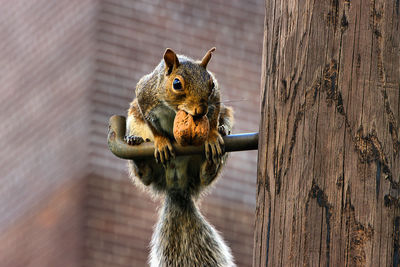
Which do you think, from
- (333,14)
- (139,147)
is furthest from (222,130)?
(333,14)

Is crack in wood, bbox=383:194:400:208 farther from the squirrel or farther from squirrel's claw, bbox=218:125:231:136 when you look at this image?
squirrel's claw, bbox=218:125:231:136

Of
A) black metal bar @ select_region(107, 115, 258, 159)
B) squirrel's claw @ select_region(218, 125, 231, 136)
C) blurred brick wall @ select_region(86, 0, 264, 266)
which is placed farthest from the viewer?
blurred brick wall @ select_region(86, 0, 264, 266)

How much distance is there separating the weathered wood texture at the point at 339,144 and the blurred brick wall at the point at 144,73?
136 inches

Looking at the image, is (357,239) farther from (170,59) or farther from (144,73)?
(144,73)

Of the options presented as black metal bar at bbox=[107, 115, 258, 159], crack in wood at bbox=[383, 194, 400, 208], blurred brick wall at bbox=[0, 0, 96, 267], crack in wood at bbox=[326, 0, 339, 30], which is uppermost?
blurred brick wall at bbox=[0, 0, 96, 267]

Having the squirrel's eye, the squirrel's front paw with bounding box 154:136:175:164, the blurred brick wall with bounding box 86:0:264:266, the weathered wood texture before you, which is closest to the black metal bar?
the squirrel's front paw with bounding box 154:136:175:164

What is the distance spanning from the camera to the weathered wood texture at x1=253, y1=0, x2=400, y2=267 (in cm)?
170

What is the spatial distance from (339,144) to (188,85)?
0.73 metres

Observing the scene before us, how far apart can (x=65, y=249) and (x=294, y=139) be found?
3681mm

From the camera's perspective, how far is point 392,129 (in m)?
1.72

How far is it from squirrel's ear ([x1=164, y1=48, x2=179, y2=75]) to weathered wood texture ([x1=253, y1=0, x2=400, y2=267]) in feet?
2.45

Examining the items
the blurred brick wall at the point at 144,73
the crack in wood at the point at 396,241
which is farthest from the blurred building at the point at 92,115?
the crack in wood at the point at 396,241

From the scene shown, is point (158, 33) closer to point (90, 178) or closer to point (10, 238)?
point (90, 178)

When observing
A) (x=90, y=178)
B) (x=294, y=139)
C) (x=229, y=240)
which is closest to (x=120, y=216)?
(x=90, y=178)
